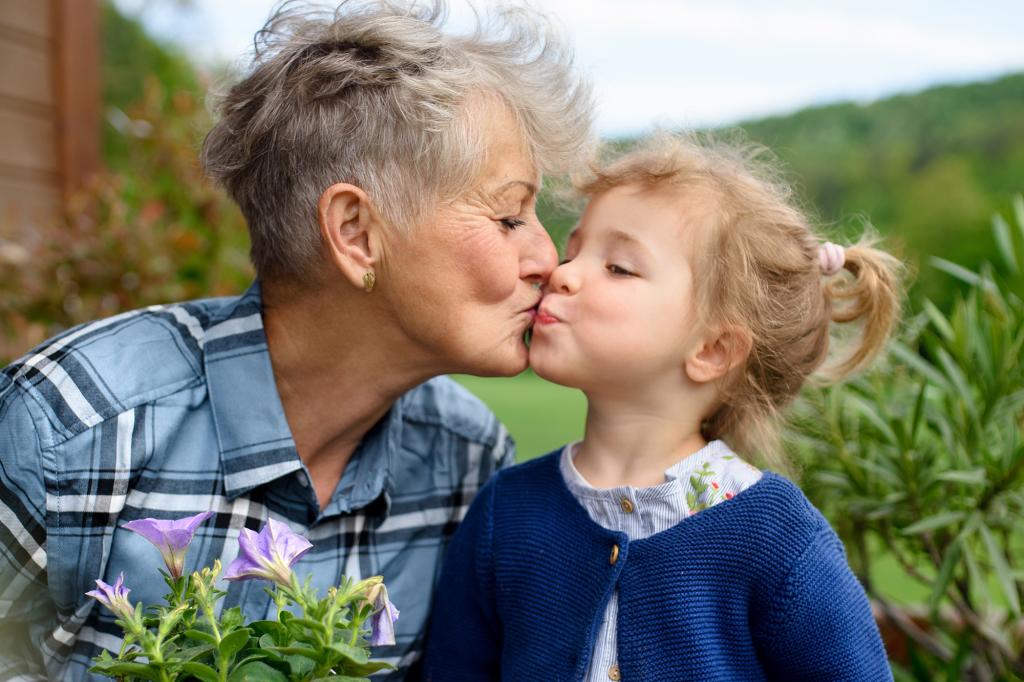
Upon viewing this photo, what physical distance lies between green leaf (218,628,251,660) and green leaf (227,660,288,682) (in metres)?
0.02

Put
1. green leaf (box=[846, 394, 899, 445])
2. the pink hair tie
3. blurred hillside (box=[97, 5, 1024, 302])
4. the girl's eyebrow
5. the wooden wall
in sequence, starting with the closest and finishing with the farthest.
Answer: the girl's eyebrow, the pink hair tie, green leaf (box=[846, 394, 899, 445]), the wooden wall, blurred hillside (box=[97, 5, 1024, 302])

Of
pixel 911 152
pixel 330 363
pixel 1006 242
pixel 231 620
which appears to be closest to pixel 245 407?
pixel 330 363

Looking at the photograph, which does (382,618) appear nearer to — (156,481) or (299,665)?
(299,665)

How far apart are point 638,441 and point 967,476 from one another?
674 mm

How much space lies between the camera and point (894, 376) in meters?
2.47

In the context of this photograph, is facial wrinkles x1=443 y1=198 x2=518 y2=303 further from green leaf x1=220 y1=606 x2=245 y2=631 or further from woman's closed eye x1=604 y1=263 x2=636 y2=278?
green leaf x1=220 y1=606 x2=245 y2=631

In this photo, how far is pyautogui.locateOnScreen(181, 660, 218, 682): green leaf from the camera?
1055mm

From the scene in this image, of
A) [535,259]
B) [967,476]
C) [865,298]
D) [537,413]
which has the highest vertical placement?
[535,259]

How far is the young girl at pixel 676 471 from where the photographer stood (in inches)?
62.2

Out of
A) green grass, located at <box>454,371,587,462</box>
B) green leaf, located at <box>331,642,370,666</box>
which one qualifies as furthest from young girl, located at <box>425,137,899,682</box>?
green grass, located at <box>454,371,587,462</box>

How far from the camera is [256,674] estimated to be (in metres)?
1.08

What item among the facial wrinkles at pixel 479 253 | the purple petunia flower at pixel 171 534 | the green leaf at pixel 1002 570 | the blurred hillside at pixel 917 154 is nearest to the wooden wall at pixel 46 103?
the facial wrinkles at pixel 479 253

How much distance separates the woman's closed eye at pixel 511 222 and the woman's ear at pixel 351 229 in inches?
8.8

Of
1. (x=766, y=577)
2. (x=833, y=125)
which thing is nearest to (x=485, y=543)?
(x=766, y=577)
